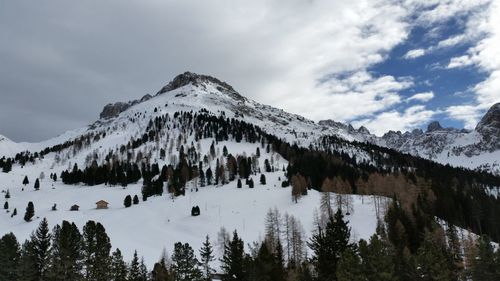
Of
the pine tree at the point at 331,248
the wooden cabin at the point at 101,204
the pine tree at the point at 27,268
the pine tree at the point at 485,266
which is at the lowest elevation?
the pine tree at the point at 485,266

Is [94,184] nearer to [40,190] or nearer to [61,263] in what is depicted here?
[40,190]

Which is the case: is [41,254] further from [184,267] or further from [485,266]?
[485,266]

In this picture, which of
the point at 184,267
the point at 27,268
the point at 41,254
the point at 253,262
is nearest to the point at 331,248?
the point at 253,262

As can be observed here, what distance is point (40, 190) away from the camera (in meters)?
176

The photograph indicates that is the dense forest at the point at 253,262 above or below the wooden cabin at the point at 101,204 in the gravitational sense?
below

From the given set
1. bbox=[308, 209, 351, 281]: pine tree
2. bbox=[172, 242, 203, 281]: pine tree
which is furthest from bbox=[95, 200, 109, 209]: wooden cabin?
bbox=[308, 209, 351, 281]: pine tree

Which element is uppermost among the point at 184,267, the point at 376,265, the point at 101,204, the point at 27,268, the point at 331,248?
the point at 101,204

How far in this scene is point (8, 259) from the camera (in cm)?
5750

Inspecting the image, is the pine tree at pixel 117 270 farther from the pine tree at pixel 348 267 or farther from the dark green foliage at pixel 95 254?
the pine tree at pixel 348 267

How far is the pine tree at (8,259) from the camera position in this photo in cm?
5688

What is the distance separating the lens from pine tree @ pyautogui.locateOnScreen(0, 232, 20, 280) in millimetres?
56875

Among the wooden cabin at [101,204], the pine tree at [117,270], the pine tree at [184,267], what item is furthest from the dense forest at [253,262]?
the wooden cabin at [101,204]

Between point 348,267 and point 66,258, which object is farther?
point 66,258

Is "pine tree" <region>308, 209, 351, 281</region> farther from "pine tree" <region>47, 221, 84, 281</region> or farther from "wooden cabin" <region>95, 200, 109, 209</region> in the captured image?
"wooden cabin" <region>95, 200, 109, 209</region>
